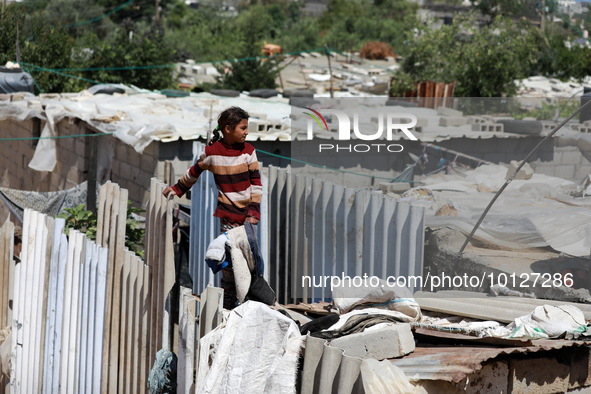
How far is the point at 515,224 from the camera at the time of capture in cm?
458

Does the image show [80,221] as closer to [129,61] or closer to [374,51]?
[129,61]

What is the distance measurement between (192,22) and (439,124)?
41.2 m

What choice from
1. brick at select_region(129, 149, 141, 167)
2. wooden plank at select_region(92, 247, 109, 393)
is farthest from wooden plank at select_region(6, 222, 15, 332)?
brick at select_region(129, 149, 141, 167)

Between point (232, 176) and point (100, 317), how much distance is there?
3.88 feet

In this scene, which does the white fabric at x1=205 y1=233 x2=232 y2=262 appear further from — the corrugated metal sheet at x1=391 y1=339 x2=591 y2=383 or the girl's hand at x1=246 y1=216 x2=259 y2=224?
the corrugated metal sheet at x1=391 y1=339 x2=591 y2=383

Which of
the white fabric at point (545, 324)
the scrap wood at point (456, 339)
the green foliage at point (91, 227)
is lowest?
the green foliage at point (91, 227)

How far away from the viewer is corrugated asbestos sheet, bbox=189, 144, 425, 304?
435 centimetres

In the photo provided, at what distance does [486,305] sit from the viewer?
4.04 metres

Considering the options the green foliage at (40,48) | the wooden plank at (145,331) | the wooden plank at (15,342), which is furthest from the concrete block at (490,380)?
the green foliage at (40,48)

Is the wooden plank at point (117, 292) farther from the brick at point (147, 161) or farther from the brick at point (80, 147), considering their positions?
the brick at point (80, 147)

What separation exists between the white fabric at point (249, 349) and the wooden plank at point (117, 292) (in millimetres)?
A: 1133

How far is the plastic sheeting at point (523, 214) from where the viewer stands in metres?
4.38

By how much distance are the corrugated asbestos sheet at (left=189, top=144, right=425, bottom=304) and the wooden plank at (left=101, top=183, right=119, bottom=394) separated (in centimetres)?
103

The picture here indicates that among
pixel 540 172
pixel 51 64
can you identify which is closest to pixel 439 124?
pixel 540 172
